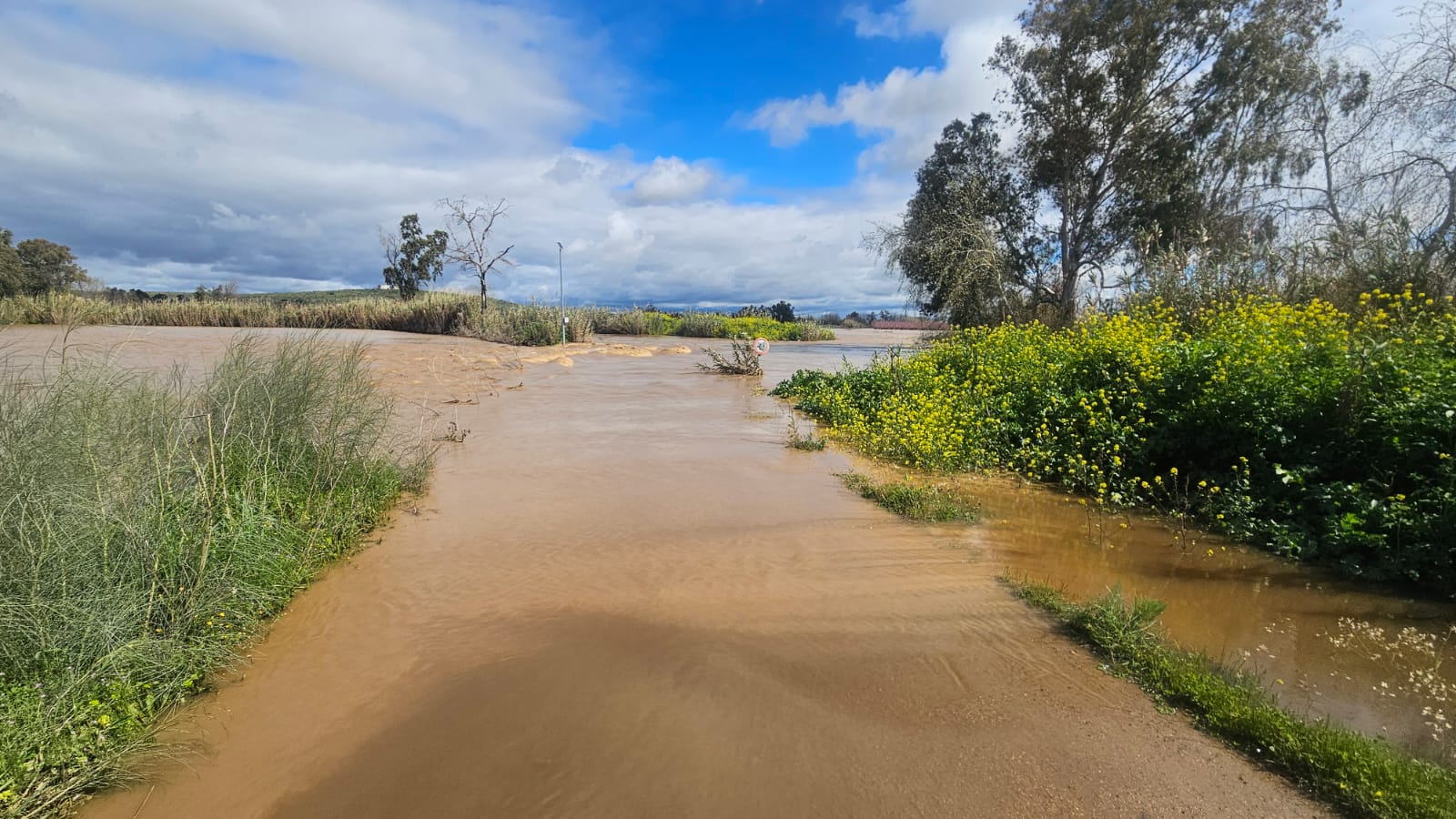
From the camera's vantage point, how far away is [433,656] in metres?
3.69

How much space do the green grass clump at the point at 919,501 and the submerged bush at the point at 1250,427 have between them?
118 centimetres

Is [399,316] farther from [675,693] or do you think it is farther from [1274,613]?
[1274,613]

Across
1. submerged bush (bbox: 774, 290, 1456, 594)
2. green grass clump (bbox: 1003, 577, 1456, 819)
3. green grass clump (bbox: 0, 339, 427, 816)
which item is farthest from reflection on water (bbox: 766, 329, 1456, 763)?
green grass clump (bbox: 0, 339, 427, 816)

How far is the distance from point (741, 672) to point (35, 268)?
4163 cm

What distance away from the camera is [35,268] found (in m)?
29.6

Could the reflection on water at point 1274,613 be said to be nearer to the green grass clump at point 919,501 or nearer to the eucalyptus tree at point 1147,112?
the green grass clump at point 919,501

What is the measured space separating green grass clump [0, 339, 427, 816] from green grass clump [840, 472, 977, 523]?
4.67 metres

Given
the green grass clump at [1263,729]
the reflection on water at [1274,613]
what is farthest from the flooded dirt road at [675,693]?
the reflection on water at [1274,613]

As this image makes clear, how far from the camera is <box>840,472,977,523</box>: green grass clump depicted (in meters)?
6.02

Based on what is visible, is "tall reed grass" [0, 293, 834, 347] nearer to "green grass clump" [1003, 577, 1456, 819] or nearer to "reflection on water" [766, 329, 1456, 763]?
"reflection on water" [766, 329, 1456, 763]

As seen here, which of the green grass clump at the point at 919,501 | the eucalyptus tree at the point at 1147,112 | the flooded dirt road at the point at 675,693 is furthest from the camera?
the eucalyptus tree at the point at 1147,112

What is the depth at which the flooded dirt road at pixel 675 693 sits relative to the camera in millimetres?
2650

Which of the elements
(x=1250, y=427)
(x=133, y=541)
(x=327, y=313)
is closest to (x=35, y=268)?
(x=327, y=313)

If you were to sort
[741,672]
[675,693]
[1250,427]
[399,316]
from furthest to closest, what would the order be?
[399,316]
[1250,427]
[741,672]
[675,693]
